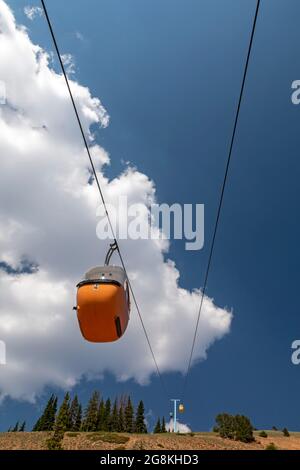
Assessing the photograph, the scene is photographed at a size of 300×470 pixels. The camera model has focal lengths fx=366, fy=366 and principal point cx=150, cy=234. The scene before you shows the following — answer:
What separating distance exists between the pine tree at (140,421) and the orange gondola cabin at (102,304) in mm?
124622

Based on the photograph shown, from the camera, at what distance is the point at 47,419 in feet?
398

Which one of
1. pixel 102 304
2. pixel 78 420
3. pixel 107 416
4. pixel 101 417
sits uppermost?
pixel 107 416

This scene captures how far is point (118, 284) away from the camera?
853cm

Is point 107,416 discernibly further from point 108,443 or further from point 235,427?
point 108,443

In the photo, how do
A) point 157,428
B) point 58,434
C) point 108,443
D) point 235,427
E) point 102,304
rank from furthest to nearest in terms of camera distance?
point 157,428
point 235,427
point 108,443
point 58,434
point 102,304

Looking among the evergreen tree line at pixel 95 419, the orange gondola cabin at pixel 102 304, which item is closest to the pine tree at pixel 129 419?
the evergreen tree line at pixel 95 419

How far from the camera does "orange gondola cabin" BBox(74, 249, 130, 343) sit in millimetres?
8216

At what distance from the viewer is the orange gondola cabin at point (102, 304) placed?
822 cm

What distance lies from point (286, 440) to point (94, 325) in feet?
411

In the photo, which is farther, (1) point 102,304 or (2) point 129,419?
(2) point 129,419

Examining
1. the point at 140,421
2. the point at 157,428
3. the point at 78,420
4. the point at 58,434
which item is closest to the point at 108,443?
the point at 58,434

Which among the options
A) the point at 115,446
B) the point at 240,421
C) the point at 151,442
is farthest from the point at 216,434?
the point at 115,446

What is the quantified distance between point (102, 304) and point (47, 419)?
13208 centimetres

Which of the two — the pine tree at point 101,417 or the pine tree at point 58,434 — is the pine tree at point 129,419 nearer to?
the pine tree at point 101,417
